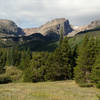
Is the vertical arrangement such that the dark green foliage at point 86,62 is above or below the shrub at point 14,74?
above

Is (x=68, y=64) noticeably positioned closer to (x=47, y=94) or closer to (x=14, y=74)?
(x=47, y=94)

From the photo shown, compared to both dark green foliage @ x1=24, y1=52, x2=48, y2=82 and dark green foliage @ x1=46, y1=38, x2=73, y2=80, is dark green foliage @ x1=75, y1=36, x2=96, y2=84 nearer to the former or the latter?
dark green foliage @ x1=46, y1=38, x2=73, y2=80

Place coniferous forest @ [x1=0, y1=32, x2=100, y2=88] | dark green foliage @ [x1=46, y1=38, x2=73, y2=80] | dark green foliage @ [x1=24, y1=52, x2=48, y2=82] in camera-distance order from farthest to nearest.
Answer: dark green foliage @ [x1=24, y1=52, x2=48, y2=82]
dark green foliage @ [x1=46, y1=38, x2=73, y2=80]
coniferous forest @ [x1=0, y1=32, x2=100, y2=88]

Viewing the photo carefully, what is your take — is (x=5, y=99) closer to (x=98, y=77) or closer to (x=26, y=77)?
(x=98, y=77)

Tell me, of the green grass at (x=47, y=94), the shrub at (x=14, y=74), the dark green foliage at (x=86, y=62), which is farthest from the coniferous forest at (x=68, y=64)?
the shrub at (x=14, y=74)

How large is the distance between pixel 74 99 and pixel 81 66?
21142mm

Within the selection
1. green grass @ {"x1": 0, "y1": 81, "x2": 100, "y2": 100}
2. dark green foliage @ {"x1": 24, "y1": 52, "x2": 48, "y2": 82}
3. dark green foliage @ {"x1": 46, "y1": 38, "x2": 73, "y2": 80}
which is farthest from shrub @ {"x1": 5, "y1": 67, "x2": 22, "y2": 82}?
green grass @ {"x1": 0, "y1": 81, "x2": 100, "y2": 100}

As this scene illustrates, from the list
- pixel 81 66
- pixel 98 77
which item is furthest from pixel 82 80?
pixel 98 77

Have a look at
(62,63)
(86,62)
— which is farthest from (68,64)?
(86,62)

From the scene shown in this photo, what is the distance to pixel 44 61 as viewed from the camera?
189ft

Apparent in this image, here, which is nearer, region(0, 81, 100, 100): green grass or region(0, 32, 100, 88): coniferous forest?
region(0, 81, 100, 100): green grass

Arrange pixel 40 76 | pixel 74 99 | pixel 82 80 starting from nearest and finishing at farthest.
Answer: pixel 74 99
pixel 82 80
pixel 40 76

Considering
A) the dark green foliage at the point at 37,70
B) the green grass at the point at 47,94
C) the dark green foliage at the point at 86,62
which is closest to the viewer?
the green grass at the point at 47,94

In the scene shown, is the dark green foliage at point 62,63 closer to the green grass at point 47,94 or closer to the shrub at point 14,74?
the green grass at point 47,94
